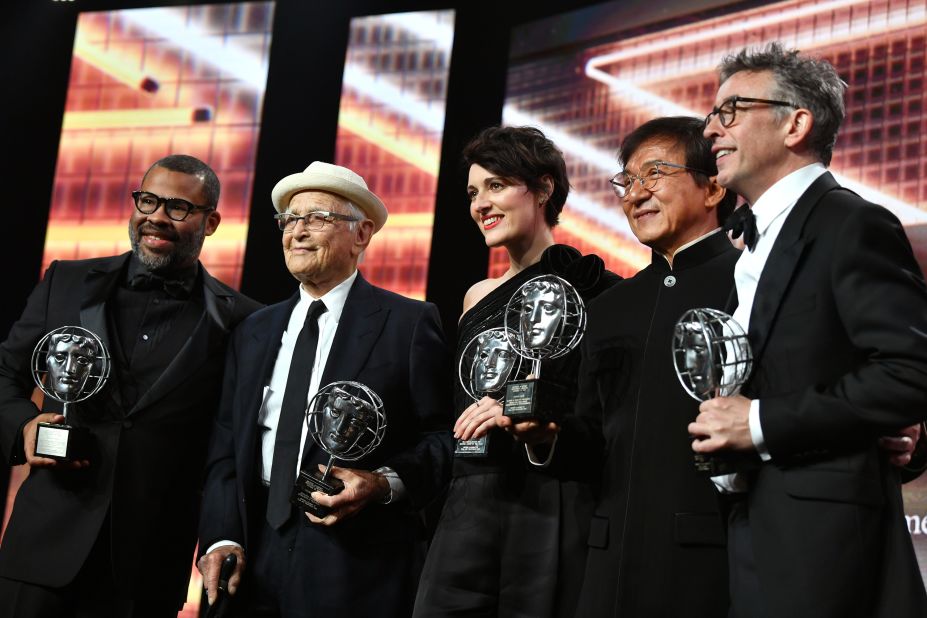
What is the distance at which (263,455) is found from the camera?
10.8 feet

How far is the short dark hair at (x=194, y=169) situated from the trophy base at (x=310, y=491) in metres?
1.52

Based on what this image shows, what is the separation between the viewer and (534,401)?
101 inches

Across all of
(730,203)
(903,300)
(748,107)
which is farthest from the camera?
(730,203)

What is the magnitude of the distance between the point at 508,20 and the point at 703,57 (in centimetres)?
145

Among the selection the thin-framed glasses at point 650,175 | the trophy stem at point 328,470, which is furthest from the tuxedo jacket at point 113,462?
the thin-framed glasses at point 650,175

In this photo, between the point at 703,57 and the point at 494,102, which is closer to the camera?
the point at 703,57

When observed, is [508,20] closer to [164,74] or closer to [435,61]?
[435,61]

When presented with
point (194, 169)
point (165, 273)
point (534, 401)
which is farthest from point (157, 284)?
point (534, 401)

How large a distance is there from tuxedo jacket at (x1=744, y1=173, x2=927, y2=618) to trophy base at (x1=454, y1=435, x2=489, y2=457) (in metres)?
0.84

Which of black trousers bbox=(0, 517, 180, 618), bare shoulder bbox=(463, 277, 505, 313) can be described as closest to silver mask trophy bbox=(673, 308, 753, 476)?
bare shoulder bbox=(463, 277, 505, 313)

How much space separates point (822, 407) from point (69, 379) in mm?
2462

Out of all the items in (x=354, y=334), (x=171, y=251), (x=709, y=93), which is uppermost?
(x=709, y=93)

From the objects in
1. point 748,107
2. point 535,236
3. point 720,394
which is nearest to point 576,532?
point 720,394

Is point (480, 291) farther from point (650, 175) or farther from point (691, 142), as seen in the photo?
point (691, 142)
